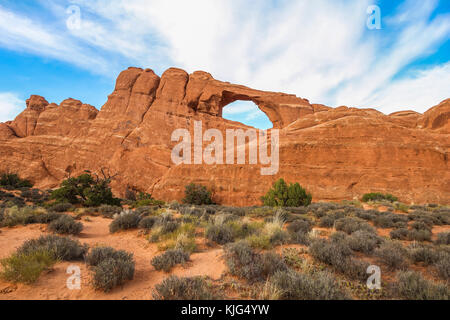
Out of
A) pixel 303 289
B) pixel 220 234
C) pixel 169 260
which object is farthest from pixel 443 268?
pixel 169 260

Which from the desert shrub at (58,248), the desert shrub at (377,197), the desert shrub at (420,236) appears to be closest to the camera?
the desert shrub at (58,248)

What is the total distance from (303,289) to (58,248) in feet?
14.7

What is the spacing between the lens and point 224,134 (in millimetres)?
39938

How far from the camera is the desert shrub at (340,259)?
10.5ft

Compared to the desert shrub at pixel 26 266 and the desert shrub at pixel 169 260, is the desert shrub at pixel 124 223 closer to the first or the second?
the desert shrub at pixel 26 266

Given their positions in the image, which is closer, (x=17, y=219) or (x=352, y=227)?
(x=352, y=227)

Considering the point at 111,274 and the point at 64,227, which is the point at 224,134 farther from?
the point at 111,274

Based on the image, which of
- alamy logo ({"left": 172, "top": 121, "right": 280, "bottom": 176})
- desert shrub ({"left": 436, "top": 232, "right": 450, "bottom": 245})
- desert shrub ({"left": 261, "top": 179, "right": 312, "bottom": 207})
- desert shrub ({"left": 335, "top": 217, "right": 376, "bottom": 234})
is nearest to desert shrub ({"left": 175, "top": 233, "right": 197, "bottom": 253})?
desert shrub ({"left": 335, "top": 217, "right": 376, "bottom": 234})

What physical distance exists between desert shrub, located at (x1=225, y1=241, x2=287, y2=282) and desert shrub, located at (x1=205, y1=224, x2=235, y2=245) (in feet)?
5.49

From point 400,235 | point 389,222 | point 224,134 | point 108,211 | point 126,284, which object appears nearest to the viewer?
point 126,284

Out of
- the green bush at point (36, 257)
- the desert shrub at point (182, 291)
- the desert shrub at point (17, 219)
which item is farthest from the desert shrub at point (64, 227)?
the desert shrub at point (182, 291)

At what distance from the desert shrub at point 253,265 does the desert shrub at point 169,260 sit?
2.94 feet

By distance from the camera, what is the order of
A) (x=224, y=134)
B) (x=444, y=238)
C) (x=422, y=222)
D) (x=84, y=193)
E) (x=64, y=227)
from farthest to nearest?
(x=224, y=134) → (x=84, y=193) → (x=422, y=222) → (x=64, y=227) → (x=444, y=238)

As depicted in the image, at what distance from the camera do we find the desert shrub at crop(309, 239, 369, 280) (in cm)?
320
